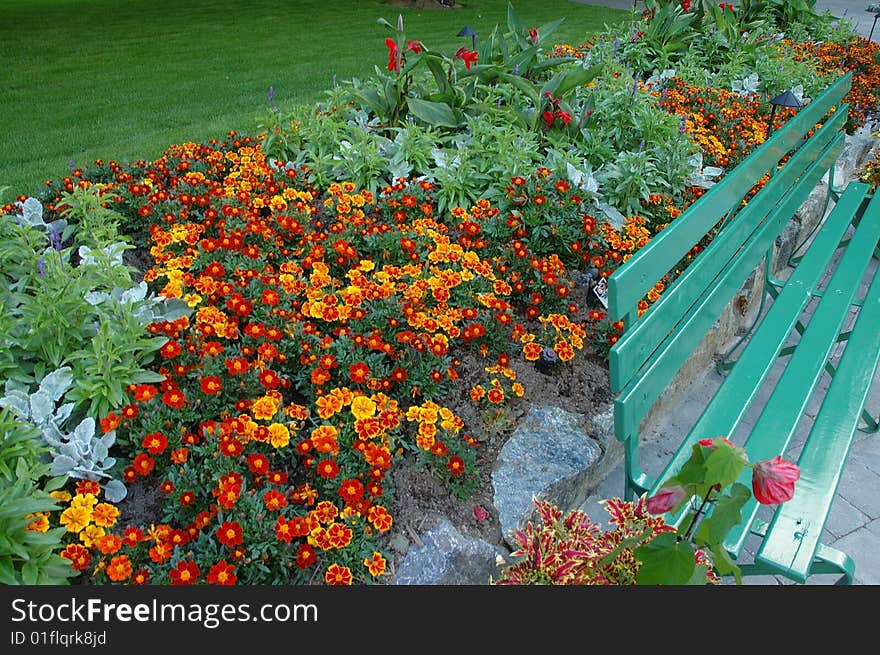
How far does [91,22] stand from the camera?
38.9 feet

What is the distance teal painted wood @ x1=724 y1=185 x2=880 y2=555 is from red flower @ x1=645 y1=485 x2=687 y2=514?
426 mm

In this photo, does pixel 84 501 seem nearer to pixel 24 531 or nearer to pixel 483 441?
pixel 24 531

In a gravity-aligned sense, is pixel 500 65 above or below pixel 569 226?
above

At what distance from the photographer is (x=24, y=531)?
1875 mm

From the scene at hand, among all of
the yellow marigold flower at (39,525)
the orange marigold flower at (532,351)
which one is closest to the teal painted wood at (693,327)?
the orange marigold flower at (532,351)

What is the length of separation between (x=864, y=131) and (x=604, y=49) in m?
2.58

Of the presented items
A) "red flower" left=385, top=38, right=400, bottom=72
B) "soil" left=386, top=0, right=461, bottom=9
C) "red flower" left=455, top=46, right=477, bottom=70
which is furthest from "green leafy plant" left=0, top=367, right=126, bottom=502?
"soil" left=386, top=0, right=461, bottom=9

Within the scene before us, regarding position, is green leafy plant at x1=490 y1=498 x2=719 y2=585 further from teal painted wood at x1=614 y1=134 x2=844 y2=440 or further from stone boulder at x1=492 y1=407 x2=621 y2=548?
stone boulder at x1=492 y1=407 x2=621 y2=548

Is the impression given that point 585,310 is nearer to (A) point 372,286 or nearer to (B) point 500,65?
(A) point 372,286

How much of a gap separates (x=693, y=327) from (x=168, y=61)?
8.52 m

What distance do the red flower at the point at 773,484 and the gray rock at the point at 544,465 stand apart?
1003mm

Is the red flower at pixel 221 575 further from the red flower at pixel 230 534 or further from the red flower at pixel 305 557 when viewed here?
the red flower at pixel 305 557

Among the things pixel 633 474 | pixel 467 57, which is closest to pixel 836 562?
pixel 633 474

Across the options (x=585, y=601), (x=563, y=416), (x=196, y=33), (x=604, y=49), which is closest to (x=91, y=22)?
(x=196, y=33)
